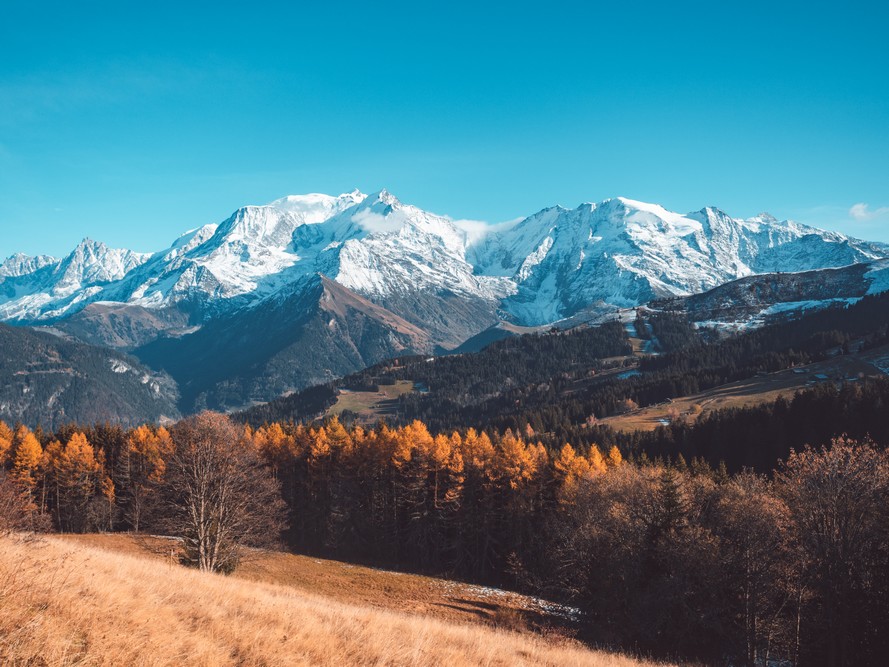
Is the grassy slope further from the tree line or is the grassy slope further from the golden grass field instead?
the golden grass field

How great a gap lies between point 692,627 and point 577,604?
64.2 feet

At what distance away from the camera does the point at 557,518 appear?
65.4 metres

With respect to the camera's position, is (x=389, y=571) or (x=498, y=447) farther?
(x=498, y=447)

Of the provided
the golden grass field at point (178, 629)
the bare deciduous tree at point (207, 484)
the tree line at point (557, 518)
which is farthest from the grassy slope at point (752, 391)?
the golden grass field at point (178, 629)

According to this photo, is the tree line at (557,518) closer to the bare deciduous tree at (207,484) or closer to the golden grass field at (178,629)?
the bare deciduous tree at (207,484)

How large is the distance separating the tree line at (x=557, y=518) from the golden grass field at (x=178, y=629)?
23.6 metres

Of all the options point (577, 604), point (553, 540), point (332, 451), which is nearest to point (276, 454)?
point (332, 451)

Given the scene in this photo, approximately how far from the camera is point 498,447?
243 ft

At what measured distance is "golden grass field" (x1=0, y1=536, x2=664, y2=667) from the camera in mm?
8008

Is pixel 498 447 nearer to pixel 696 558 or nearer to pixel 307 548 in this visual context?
pixel 307 548

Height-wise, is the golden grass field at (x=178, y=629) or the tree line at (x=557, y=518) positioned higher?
the golden grass field at (x=178, y=629)

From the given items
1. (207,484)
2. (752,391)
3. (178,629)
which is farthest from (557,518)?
(752,391)

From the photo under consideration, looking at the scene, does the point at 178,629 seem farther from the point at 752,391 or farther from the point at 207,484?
the point at 752,391

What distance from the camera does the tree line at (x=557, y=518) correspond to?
29969mm
